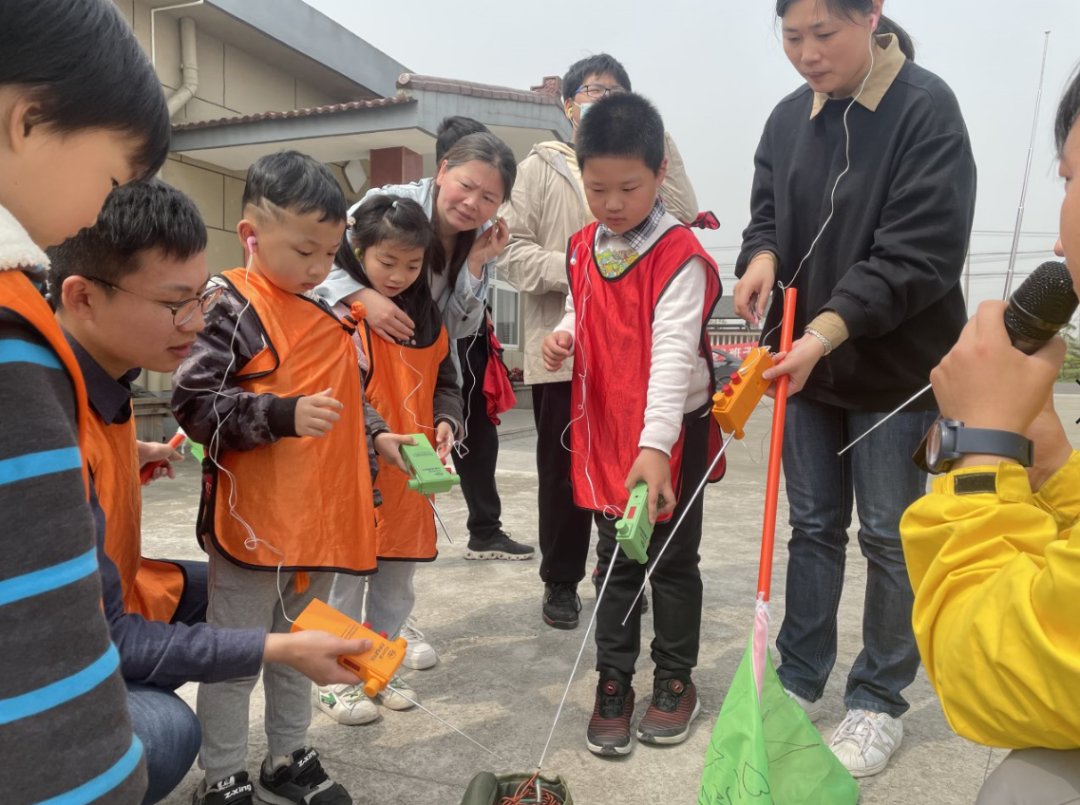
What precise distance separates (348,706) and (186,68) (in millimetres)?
6669

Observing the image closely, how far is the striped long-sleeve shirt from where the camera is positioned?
72 cm

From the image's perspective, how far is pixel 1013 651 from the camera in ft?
2.75

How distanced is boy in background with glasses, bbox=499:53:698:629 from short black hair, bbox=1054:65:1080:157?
1728 mm

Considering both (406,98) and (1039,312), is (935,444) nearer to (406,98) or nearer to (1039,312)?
(1039,312)

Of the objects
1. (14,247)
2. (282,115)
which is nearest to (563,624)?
(14,247)

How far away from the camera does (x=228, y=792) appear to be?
163 centimetres

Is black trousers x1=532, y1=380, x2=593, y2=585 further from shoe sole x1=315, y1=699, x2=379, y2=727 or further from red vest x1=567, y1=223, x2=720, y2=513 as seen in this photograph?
shoe sole x1=315, y1=699, x2=379, y2=727

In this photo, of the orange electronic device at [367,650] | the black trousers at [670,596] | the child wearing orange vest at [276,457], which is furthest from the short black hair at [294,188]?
the black trousers at [670,596]

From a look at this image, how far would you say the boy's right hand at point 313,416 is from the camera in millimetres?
1577

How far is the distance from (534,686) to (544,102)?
5.96 m

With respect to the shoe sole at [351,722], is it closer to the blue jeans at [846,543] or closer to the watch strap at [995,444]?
the blue jeans at [846,543]

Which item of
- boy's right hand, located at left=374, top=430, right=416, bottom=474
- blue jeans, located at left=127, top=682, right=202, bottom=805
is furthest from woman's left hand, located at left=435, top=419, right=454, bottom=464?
blue jeans, located at left=127, top=682, right=202, bottom=805

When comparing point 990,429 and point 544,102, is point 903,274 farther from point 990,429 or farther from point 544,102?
point 544,102

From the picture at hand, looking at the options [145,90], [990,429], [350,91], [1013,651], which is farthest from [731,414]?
[350,91]
